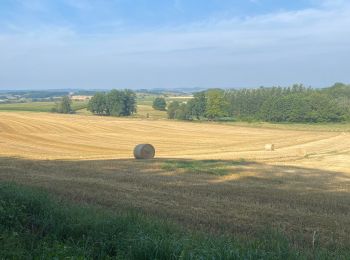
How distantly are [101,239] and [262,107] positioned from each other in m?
86.1

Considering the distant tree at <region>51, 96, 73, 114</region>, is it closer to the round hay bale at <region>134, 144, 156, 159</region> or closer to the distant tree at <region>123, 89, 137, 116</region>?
the distant tree at <region>123, 89, 137, 116</region>

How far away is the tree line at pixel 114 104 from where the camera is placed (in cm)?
9012

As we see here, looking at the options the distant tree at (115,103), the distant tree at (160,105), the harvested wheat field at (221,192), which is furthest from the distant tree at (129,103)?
the harvested wheat field at (221,192)

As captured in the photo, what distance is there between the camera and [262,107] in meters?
90.7

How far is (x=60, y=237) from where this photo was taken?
6.73 metres

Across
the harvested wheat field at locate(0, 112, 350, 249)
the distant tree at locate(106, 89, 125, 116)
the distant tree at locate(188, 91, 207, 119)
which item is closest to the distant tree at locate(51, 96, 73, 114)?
the distant tree at locate(106, 89, 125, 116)

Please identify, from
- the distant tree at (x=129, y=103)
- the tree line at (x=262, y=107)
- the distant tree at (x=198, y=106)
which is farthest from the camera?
the distant tree at (x=129, y=103)

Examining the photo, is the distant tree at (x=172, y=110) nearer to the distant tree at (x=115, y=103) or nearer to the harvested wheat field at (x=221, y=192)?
the distant tree at (x=115, y=103)

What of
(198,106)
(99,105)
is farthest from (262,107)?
(99,105)

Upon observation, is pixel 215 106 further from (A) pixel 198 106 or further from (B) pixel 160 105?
(B) pixel 160 105

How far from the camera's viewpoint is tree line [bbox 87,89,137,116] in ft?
296

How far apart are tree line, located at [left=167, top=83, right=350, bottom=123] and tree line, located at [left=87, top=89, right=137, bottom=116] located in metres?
7.32

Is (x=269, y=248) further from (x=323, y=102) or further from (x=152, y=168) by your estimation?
(x=323, y=102)

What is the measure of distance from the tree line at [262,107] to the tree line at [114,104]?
732cm
